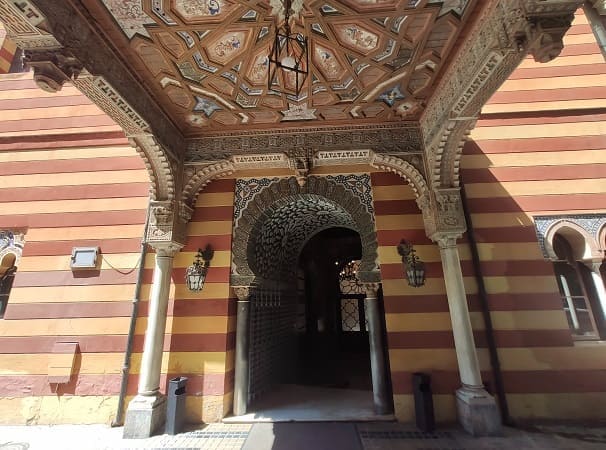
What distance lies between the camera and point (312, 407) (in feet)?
16.0

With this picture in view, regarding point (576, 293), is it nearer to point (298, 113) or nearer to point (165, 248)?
point (298, 113)

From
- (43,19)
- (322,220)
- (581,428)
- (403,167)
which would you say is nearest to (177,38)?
(43,19)

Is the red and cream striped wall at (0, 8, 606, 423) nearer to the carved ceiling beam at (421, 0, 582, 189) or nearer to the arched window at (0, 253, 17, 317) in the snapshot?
the arched window at (0, 253, 17, 317)

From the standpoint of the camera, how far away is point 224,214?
5.15m

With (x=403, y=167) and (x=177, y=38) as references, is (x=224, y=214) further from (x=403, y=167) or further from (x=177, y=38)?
(x=403, y=167)

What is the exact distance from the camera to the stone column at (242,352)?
4.62 metres

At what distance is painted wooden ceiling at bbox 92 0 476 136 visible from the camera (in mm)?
2941

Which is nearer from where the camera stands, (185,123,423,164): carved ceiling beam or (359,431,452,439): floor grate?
(359,431,452,439): floor grate

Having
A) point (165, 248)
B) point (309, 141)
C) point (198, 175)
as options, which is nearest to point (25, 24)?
point (198, 175)

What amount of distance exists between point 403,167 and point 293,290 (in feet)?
13.5

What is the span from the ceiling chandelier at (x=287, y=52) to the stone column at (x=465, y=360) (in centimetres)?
307

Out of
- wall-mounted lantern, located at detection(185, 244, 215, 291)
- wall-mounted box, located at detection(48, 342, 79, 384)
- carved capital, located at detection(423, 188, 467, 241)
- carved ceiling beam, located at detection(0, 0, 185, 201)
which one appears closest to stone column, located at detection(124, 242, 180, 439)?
wall-mounted lantern, located at detection(185, 244, 215, 291)

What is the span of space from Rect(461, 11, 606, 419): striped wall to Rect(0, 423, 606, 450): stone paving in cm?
50

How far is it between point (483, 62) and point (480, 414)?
167 inches
